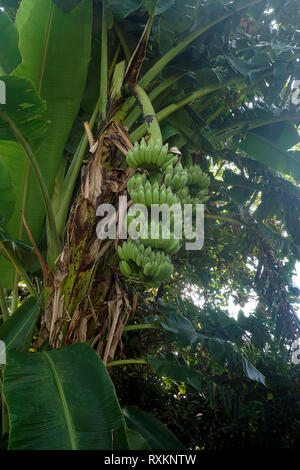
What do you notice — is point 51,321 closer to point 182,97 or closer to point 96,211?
point 96,211

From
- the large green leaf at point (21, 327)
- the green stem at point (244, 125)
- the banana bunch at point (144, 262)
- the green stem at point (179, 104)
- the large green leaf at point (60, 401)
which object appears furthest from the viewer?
the green stem at point (244, 125)

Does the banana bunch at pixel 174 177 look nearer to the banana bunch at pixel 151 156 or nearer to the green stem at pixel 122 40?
the banana bunch at pixel 151 156

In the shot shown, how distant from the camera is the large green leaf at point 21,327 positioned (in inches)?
48.1

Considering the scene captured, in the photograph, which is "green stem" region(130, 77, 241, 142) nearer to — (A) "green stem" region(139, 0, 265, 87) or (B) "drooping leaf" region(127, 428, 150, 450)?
(A) "green stem" region(139, 0, 265, 87)

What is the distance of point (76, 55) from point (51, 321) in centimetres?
114

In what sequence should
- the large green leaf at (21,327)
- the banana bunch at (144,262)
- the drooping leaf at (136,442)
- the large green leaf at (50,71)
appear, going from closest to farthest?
the banana bunch at (144,262)
the drooping leaf at (136,442)
the large green leaf at (21,327)
the large green leaf at (50,71)

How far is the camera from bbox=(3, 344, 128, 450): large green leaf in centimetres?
69

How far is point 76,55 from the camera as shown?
1519mm

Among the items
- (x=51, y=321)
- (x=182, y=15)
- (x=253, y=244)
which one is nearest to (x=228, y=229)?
(x=253, y=244)

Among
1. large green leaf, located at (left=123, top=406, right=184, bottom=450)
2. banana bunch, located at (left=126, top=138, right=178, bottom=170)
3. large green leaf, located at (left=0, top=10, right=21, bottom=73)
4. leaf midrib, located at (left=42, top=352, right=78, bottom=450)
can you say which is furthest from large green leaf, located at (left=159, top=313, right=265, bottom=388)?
large green leaf, located at (left=0, top=10, right=21, bottom=73)

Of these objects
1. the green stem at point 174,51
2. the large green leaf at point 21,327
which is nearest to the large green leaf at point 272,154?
the green stem at point 174,51
